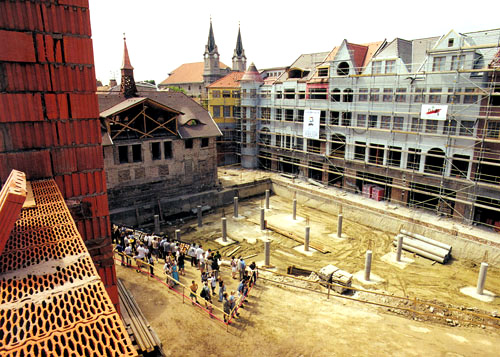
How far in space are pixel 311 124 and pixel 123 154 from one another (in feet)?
65.3

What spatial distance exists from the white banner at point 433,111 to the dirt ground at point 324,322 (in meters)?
11.4

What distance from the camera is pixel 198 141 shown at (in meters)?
36.6

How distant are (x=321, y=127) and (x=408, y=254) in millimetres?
16899

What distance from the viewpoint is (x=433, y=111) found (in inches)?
1094

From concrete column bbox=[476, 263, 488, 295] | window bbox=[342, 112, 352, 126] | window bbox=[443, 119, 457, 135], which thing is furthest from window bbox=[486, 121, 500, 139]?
window bbox=[342, 112, 352, 126]

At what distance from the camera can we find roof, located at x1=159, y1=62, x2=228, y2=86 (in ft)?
302

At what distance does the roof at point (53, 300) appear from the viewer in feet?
13.6

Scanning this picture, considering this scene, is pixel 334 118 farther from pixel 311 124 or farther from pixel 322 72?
pixel 322 72

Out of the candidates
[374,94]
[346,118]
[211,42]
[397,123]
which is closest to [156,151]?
[346,118]

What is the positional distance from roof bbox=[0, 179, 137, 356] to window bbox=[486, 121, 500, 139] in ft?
93.5

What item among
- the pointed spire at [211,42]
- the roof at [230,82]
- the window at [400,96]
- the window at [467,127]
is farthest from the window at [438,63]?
the pointed spire at [211,42]

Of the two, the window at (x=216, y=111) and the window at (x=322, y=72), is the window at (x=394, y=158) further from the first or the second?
the window at (x=216, y=111)

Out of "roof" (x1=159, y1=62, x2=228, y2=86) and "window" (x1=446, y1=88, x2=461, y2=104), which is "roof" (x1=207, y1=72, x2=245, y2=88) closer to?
"window" (x1=446, y1=88, x2=461, y2=104)

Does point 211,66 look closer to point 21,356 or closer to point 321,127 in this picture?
point 321,127
